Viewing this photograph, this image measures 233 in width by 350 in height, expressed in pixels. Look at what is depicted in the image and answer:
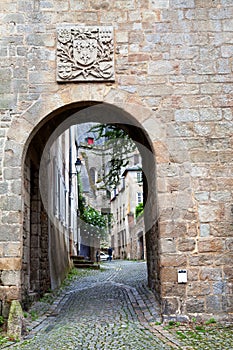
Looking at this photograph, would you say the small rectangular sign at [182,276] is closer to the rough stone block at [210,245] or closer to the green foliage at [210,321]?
the rough stone block at [210,245]

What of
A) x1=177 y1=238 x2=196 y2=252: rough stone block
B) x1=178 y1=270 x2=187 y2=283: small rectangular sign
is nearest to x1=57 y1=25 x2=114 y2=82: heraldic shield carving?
x1=177 y1=238 x2=196 y2=252: rough stone block

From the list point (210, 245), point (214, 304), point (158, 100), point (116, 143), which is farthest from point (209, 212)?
point (116, 143)

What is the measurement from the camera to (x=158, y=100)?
6.06 meters

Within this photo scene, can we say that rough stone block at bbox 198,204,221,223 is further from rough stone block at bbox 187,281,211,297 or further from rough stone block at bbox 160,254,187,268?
rough stone block at bbox 187,281,211,297

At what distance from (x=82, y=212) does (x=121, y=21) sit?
56.5 ft

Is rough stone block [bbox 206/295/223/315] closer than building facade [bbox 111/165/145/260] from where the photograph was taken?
Yes

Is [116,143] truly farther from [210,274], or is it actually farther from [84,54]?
[210,274]

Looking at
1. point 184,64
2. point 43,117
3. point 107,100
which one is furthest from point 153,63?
point 43,117

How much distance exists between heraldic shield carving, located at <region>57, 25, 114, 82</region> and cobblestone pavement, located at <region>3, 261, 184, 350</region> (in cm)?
307

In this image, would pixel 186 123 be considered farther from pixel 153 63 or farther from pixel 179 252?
pixel 179 252

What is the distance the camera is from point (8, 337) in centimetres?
507

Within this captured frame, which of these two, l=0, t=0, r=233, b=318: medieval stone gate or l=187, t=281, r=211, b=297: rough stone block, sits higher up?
l=0, t=0, r=233, b=318: medieval stone gate

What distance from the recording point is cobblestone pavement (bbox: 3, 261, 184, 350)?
4.61 metres

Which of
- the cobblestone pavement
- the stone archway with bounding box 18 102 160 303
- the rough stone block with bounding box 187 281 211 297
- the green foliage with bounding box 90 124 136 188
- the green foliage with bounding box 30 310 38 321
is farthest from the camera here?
the green foliage with bounding box 90 124 136 188
